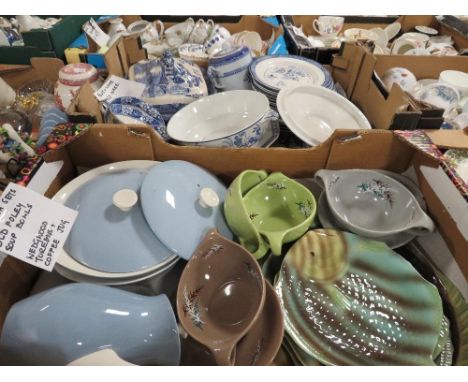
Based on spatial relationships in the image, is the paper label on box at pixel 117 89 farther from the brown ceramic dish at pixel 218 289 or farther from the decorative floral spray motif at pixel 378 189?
the decorative floral spray motif at pixel 378 189

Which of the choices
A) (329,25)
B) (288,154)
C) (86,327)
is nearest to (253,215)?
(288,154)

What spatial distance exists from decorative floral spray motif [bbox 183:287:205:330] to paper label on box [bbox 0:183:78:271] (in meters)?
0.23

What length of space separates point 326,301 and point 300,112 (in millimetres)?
488

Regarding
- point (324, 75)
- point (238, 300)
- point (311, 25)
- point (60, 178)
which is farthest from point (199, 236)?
point (311, 25)

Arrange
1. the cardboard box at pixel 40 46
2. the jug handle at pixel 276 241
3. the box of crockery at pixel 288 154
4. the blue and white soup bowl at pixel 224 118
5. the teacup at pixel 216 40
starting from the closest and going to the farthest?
the jug handle at pixel 276 241 < the box of crockery at pixel 288 154 < the blue and white soup bowl at pixel 224 118 < the cardboard box at pixel 40 46 < the teacup at pixel 216 40

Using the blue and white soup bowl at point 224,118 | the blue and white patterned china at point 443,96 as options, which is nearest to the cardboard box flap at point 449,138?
the blue and white patterned china at point 443,96

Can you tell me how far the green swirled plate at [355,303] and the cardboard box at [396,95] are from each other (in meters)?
0.31

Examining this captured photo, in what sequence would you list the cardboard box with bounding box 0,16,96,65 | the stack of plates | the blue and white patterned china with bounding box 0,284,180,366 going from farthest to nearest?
the cardboard box with bounding box 0,16,96,65 < the stack of plates < the blue and white patterned china with bounding box 0,284,180,366

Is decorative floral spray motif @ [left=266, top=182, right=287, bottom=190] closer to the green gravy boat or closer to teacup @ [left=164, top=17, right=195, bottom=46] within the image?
the green gravy boat

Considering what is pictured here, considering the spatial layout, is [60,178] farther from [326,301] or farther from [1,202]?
[326,301]

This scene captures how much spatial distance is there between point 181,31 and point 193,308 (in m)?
1.12

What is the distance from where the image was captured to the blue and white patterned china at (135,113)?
76cm

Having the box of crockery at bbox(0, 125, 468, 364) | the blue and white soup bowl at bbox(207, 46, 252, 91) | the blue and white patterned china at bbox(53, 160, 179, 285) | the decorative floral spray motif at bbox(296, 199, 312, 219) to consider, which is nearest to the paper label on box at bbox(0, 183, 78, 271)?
the blue and white patterned china at bbox(53, 160, 179, 285)

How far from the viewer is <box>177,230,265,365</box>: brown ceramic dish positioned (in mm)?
527
